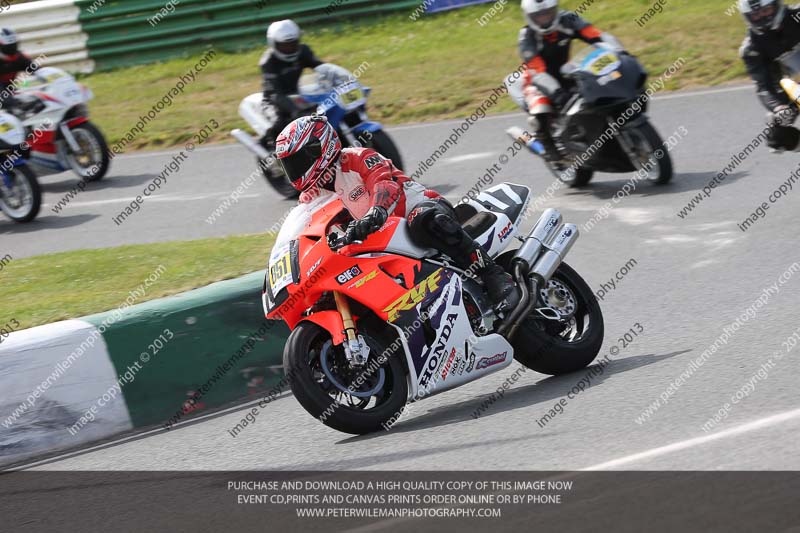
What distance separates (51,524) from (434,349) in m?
2.16

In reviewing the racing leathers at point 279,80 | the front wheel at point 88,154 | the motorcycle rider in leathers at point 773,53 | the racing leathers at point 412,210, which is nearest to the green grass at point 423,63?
the front wheel at point 88,154

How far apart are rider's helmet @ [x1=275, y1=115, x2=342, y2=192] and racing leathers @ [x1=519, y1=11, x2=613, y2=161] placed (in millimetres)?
5213

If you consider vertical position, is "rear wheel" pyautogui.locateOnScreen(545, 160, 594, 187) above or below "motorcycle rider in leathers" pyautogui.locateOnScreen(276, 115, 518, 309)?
below

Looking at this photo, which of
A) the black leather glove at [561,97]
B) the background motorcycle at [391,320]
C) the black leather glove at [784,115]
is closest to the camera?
the background motorcycle at [391,320]

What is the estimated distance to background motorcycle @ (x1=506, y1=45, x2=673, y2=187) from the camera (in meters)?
10.5

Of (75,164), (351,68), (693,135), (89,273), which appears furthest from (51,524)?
(351,68)

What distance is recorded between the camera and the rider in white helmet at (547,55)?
11211 mm

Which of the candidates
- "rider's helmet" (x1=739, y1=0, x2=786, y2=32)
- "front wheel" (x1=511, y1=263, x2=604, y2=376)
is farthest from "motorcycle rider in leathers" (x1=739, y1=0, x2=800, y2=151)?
"front wheel" (x1=511, y1=263, x2=604, y2=376)

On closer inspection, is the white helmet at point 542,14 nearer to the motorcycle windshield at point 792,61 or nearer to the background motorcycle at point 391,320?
the motorcycle windshield at point 792,61

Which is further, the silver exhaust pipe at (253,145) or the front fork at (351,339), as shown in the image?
the silver exhaust pipe at (253,145)

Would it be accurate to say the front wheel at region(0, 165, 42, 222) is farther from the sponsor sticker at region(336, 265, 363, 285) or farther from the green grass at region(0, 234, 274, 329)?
the sponsor sticker at region(336, 265, 363, 285)

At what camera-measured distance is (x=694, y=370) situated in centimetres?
614

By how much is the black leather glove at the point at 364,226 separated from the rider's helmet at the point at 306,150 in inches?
17.6

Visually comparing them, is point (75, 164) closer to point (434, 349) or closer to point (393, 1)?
point (393, 1)
